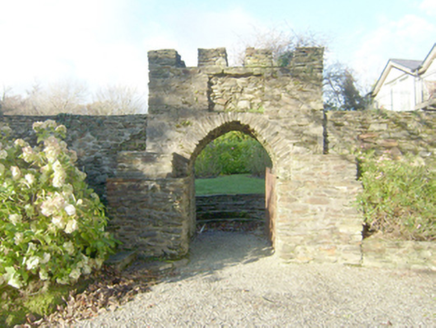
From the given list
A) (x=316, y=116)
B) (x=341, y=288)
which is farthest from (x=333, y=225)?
(x=316, y=116)

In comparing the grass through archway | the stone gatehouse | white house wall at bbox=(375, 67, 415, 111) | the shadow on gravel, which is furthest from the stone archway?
white house wall at bbox=(375, 67, 415, 111)

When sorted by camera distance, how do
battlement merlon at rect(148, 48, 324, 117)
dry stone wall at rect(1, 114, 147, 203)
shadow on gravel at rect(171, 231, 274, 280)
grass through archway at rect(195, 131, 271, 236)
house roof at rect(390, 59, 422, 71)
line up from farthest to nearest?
1. house roof at rect(390, 59, 422, 71)
2. grass through archway at rect(195, 131, 271, 236)
3. dry stone wall at rect(1, 114, 147, 203)
4. battlement merlon at rect(148, 48, 324, 117)
5. shadow on gravel at rect(171, 231, 274, 280)

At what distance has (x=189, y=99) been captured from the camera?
6.46 m

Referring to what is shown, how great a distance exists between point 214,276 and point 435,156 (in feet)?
16.3

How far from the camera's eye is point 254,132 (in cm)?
661

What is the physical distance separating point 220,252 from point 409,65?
1611 cm

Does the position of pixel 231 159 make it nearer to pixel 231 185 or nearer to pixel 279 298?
pixel 231 185

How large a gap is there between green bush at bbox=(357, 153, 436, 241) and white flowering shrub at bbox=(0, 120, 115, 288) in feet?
13.8

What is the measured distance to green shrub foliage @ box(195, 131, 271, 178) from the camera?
499 inches

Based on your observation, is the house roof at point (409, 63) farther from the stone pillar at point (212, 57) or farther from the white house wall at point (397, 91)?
the stone pillar at point (212, 57)

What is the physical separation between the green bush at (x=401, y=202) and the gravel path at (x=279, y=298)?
2.22ft

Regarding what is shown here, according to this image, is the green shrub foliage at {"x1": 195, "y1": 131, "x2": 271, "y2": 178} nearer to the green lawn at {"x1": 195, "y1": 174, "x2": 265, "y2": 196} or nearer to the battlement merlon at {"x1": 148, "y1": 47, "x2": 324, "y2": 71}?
the green lawn at {"x1": 195, "y1": 174, "x2": 265, "y2": 196}

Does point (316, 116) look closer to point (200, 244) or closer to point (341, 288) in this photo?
point (341, 288)

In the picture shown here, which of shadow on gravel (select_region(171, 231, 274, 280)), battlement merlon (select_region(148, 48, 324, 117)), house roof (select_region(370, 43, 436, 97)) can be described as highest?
house roof (select_region(370, 43, 436, 97))
